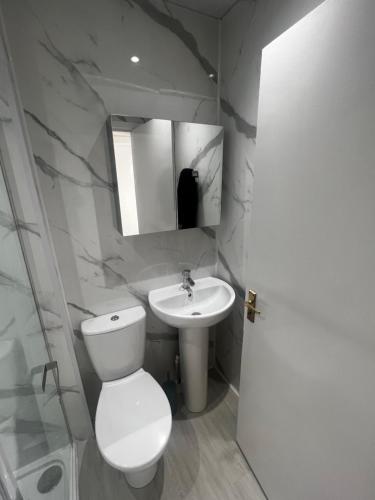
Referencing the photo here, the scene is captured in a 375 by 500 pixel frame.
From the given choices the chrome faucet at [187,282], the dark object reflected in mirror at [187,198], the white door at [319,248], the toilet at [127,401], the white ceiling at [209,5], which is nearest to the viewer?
the white door at [319,248]

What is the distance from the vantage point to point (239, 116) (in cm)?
135

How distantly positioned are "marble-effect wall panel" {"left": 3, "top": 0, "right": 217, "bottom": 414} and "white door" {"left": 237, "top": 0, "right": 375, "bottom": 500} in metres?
0.68

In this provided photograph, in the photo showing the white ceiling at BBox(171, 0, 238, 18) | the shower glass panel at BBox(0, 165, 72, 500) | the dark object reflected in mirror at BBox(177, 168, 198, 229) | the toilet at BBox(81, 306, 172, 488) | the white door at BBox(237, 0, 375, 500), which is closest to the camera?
the white door at BBox(237, 0, 375, 500)

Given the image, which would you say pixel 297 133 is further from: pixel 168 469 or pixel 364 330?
pixel 168 469

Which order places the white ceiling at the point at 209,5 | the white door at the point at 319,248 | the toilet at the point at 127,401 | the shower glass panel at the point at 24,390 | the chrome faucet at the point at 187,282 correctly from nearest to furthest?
the white door at the point at 319,248 → the shower glass panel at the point at 24,390 → the toilet at the point at 127,401 → the white ceiling at the point at 209,5 → the chrome faucet at the point at 187,282

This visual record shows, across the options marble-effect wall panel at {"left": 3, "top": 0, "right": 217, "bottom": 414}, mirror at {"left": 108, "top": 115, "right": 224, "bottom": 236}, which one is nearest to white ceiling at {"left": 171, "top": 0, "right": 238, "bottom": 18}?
marble-effect wall panel at {"left": 3, "top": 0, "right": 217, "bottom": 414}

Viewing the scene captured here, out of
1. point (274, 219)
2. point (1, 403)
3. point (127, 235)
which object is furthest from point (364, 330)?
point (1, 403)

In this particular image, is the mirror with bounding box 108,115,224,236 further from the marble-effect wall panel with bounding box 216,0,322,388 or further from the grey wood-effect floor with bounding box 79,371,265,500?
the grey wood-effect floor with bounding box 79,371,265,500

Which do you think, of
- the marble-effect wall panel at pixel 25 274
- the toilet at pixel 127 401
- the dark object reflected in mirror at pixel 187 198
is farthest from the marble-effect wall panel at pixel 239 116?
the marble-effect wall panel at pixel 25 274

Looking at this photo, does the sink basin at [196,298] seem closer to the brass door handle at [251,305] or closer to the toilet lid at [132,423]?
the brass door handle at [251,305]

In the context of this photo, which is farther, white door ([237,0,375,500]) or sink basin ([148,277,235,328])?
sink basin ([148,277,235,328])

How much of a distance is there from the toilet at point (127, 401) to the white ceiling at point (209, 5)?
5.59 ft

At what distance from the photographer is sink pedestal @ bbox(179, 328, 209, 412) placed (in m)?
1.51

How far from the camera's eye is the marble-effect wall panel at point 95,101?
107 centimetres
